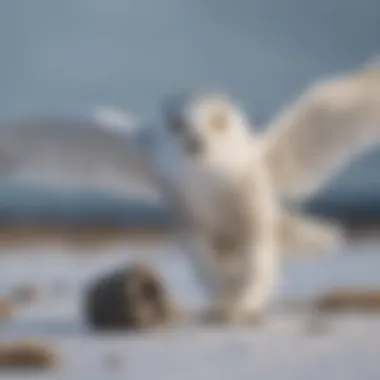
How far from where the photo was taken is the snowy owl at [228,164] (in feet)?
18.1

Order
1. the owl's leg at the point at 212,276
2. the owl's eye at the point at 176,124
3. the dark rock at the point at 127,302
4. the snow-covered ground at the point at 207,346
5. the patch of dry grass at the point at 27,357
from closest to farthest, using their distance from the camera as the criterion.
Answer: the snow-covered ground at the point at 207,346 → the patch of dry grass at the point at 27,357 → the owl's eye at the point at 176,124 → the owl's leg at the point at 212,276 → the dark rock at the point at 127,302

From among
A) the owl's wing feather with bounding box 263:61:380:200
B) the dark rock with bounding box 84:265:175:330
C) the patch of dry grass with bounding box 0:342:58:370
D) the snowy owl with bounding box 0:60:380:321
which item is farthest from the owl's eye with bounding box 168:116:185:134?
the dark rock with bounding box 84:265:175:330

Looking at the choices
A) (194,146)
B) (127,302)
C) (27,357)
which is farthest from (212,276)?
(27,357)

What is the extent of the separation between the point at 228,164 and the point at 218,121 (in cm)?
17

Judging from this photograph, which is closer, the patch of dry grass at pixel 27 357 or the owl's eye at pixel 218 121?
the patch of dry grass at pixel 27 357

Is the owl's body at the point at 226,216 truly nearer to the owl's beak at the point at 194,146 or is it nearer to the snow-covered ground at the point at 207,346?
the owl's beak at the point at 194,146

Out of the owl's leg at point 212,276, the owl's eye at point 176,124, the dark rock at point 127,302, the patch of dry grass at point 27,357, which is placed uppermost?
the dark rock at point 127,302

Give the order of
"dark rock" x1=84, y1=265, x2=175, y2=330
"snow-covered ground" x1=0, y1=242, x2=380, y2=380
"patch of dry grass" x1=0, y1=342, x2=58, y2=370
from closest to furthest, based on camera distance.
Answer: "snow-covered ground" x1=0, y1=242, x2=380, y2=380 < "patch of dry grass" x1=0, y1=342, x2=58, y2=370 < "dark rock" x1=84, y1=265, x2=175, y2=330

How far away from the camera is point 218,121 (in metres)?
5.50

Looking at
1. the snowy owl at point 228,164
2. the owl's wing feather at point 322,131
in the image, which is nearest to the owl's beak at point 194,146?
the snowy owl at point 228,164

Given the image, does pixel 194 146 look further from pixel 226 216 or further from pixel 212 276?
pixel 212 276

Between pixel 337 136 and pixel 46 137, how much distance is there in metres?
1.18

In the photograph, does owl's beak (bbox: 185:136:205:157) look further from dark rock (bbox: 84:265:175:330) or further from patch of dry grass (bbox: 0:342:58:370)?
dark rock (bbox: 84:265:175:330)

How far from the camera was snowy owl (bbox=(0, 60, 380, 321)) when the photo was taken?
18.1 ft
